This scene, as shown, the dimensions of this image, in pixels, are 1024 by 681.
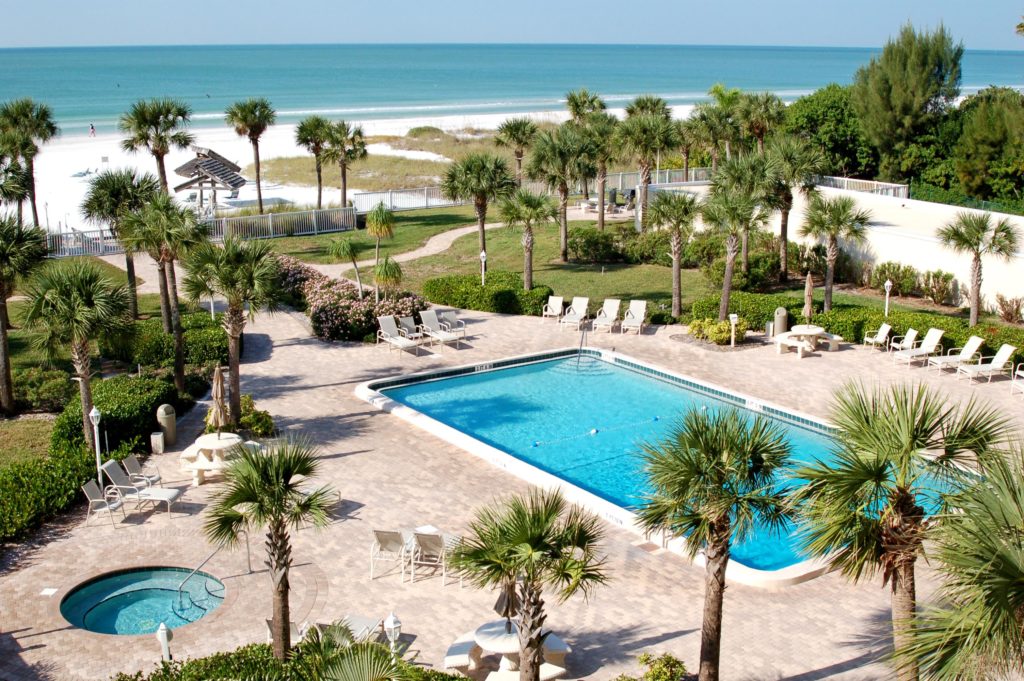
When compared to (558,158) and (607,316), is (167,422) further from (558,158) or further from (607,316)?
(558,158)

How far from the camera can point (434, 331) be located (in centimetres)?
2466

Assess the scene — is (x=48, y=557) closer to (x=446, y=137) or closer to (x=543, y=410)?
(x=543, y=410)

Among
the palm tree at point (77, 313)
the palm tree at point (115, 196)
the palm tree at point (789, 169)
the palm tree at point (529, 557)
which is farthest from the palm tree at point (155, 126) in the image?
the palm tree at point (529, 557)

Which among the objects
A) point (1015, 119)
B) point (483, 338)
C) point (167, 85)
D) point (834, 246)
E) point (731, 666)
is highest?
point (167, 85)

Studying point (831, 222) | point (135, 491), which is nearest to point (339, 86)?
point (831, 222)

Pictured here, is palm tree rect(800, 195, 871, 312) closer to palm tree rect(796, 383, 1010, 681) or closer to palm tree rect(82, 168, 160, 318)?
palm tree rect(796, 383, 1010, 681)

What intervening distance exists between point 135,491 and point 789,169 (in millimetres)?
19962

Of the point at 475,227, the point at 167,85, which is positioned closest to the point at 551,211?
the point at 475,227

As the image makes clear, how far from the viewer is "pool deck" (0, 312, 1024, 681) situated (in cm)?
1186

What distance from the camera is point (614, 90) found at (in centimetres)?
15075

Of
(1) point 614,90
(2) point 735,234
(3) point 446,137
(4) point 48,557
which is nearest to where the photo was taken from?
(4) point 48,557

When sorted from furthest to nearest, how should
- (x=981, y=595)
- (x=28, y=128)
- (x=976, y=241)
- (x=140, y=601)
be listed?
(x=28, y=128) → (x=976, y=241) → (x=140, y=601) → (x=981, y=595)

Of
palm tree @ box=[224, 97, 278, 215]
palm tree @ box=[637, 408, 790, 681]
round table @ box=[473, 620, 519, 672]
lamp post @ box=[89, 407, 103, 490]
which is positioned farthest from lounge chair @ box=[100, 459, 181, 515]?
palm tree @ box=[224, 97, 278, 215]

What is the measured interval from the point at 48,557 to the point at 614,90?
144 m
